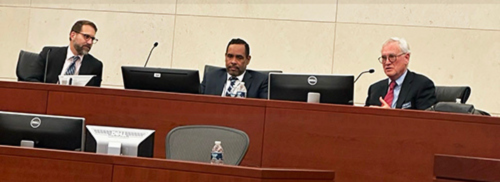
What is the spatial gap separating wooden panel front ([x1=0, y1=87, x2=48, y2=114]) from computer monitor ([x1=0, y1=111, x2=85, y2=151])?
1.06 m

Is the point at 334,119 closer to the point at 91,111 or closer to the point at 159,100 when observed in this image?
the point at 159,100

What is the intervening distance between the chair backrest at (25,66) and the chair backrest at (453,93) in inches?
115

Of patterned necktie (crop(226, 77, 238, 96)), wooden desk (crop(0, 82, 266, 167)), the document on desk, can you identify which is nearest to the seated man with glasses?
the document on desk

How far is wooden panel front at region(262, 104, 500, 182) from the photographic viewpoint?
4867mm

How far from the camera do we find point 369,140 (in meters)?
4.96

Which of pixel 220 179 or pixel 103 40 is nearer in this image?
pixel 220 179

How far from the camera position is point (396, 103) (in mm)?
5930

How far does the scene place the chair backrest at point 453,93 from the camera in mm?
5847

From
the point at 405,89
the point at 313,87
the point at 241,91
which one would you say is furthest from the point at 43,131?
the point at 405,89

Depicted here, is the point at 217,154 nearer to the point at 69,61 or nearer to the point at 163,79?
the point at 163,79

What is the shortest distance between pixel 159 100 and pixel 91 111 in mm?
421

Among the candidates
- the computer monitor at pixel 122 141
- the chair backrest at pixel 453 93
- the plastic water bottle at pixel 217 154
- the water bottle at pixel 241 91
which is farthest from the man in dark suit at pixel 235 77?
the computer monitor at pixel 122 141

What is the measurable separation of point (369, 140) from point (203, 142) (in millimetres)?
924

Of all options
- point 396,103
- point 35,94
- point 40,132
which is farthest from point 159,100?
point 396,103
